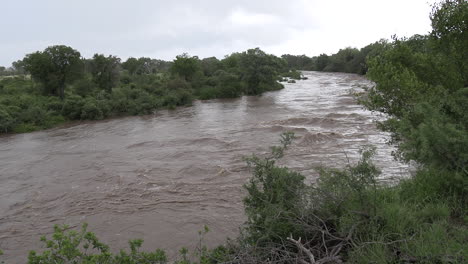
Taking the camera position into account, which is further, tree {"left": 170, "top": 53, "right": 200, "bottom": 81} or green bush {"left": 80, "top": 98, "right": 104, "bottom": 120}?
tree {"left": 170, "top": 53, "right": 200, "bottom": 81}

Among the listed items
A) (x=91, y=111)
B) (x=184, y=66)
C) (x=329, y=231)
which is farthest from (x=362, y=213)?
(x=184, y=66)

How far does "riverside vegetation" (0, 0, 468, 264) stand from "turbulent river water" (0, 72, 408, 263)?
95.0 inches

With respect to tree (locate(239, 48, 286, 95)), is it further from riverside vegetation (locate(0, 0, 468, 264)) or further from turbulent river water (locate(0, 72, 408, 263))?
Answer: riverside vegetation (locate(0, 0, 468, 264))

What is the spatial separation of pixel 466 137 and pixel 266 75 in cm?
3282

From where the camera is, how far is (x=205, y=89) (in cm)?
3725

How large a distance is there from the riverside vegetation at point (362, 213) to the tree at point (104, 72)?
97.5ft

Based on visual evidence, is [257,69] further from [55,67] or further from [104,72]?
[55,67]

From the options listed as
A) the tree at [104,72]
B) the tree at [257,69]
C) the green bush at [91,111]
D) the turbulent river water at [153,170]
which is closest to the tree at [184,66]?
the tree at [257,69]

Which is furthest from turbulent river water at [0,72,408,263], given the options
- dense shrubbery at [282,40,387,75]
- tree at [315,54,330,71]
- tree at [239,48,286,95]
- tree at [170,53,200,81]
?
tree at [315,54,330,71]

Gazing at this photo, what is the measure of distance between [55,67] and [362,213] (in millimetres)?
31319

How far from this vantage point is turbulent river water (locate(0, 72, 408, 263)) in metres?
8.35

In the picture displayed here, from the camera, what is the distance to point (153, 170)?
12.6 m

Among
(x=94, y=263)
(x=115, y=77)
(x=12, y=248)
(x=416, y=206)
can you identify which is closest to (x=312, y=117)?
(x=416, y=206)

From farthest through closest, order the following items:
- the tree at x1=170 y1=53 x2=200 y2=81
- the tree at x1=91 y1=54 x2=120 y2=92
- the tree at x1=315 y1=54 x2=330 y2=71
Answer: the tree at x1=315 y1=54 x2=330 y2=71 → the tree at x1=170 y1=53 x2=200 y2=81 → the tree at x1=91 y1=54 x2=120 y2=92
